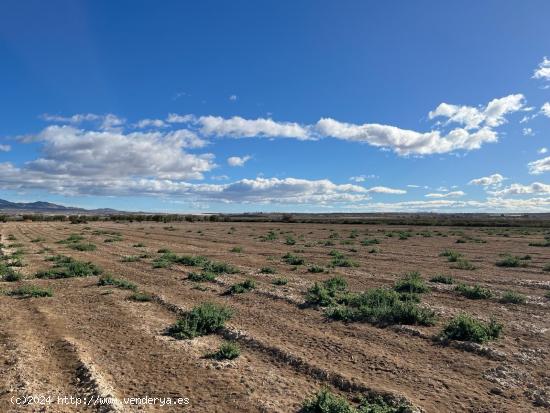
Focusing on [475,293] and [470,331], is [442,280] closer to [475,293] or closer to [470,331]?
[475,293]

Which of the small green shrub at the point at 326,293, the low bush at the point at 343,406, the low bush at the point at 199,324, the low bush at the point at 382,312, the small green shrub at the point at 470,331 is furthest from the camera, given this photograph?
the small green shrub at the point at 326,293

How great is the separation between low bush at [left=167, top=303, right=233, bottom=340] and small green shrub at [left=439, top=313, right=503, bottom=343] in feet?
16.4

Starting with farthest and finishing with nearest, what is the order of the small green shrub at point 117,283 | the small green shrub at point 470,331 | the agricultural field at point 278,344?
the small green shrub at point 117,283 < the small green shrub at point 470,331 < the agricultural field at point 278,344

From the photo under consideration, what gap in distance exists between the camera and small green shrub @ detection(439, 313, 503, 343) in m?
8.62

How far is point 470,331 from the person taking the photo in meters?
8.73

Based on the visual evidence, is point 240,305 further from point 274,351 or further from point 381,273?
point 381,273

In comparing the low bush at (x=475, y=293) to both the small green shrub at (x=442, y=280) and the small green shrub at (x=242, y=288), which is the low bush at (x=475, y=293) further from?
the small green shrub at (x=242, y=288)

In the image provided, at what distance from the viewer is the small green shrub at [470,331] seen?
8625mm

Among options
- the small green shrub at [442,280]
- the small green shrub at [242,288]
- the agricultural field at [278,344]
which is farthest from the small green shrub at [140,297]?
the small green shrub at [442,280]

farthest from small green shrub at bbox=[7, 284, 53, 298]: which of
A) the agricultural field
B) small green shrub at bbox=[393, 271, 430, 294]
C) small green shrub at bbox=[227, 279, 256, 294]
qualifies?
small green shrub at bbox=[393, 271, 430, 294]

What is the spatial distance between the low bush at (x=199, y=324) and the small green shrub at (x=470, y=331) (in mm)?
4988

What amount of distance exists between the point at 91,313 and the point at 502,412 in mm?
9595

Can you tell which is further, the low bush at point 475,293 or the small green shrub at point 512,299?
the low bush at point 475,293

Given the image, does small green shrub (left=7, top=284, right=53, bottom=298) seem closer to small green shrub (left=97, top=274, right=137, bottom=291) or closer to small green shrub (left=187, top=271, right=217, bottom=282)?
small green shrub (left=97, top=274, right=137, bottom=291)
